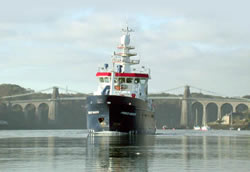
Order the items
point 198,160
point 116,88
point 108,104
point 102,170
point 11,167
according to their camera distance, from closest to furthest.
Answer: point 102,170 < point 11,167 < point 198,160 < point 108,104 < point 116,88

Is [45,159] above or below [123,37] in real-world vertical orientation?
below

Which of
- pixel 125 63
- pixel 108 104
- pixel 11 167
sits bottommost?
pixel 11 167

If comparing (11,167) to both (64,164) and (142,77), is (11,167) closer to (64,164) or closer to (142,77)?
(64,164)

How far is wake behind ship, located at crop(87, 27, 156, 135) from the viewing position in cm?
7381

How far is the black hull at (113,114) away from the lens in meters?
73.6

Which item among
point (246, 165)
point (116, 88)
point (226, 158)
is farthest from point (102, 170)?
point (116, 88)

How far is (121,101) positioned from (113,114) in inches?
73.8

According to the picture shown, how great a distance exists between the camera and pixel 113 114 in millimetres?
73500

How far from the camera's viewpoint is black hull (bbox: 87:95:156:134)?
2896 inches

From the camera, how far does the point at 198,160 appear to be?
1277 inches

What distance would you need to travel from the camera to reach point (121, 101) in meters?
74.0

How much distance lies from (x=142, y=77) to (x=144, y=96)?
12.1ft

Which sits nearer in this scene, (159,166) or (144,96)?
(159,166)

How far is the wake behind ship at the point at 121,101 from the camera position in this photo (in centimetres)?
7381
